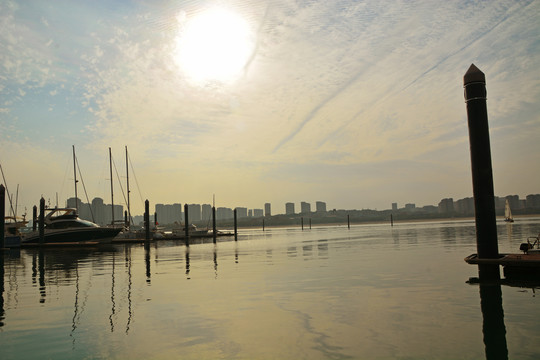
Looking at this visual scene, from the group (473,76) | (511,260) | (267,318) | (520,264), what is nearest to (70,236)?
(267,318)

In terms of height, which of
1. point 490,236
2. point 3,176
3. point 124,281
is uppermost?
point 3,176

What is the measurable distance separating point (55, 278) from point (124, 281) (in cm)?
448

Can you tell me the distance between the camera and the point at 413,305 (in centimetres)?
1222

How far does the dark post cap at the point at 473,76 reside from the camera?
→ 13.1 metres

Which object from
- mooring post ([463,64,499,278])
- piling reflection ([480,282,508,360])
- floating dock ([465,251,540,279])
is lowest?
piling reflection ([480,282,508,360])

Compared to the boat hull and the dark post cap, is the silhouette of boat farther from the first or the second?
the dark post cap

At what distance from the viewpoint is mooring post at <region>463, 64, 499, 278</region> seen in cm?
1305

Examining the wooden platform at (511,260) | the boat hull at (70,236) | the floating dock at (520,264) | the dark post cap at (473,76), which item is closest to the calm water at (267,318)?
the floating dock at (520,264)

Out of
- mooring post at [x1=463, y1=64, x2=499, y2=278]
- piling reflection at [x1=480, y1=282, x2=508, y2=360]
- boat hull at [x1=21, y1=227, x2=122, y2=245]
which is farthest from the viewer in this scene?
boat hull at [x1=21, y1=227, x2=122, y2=245]

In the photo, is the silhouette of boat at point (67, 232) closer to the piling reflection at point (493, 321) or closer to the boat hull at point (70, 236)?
the boat hull at point (70, 236)

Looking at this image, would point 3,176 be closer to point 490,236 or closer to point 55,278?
point 55,278

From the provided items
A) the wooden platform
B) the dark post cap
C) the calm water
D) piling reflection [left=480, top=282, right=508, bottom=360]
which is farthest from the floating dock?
the dark post cap

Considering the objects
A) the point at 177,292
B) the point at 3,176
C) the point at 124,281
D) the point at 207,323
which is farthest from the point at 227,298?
the point at 3,176

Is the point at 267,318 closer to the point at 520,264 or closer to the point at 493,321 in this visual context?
the point at 493,321
